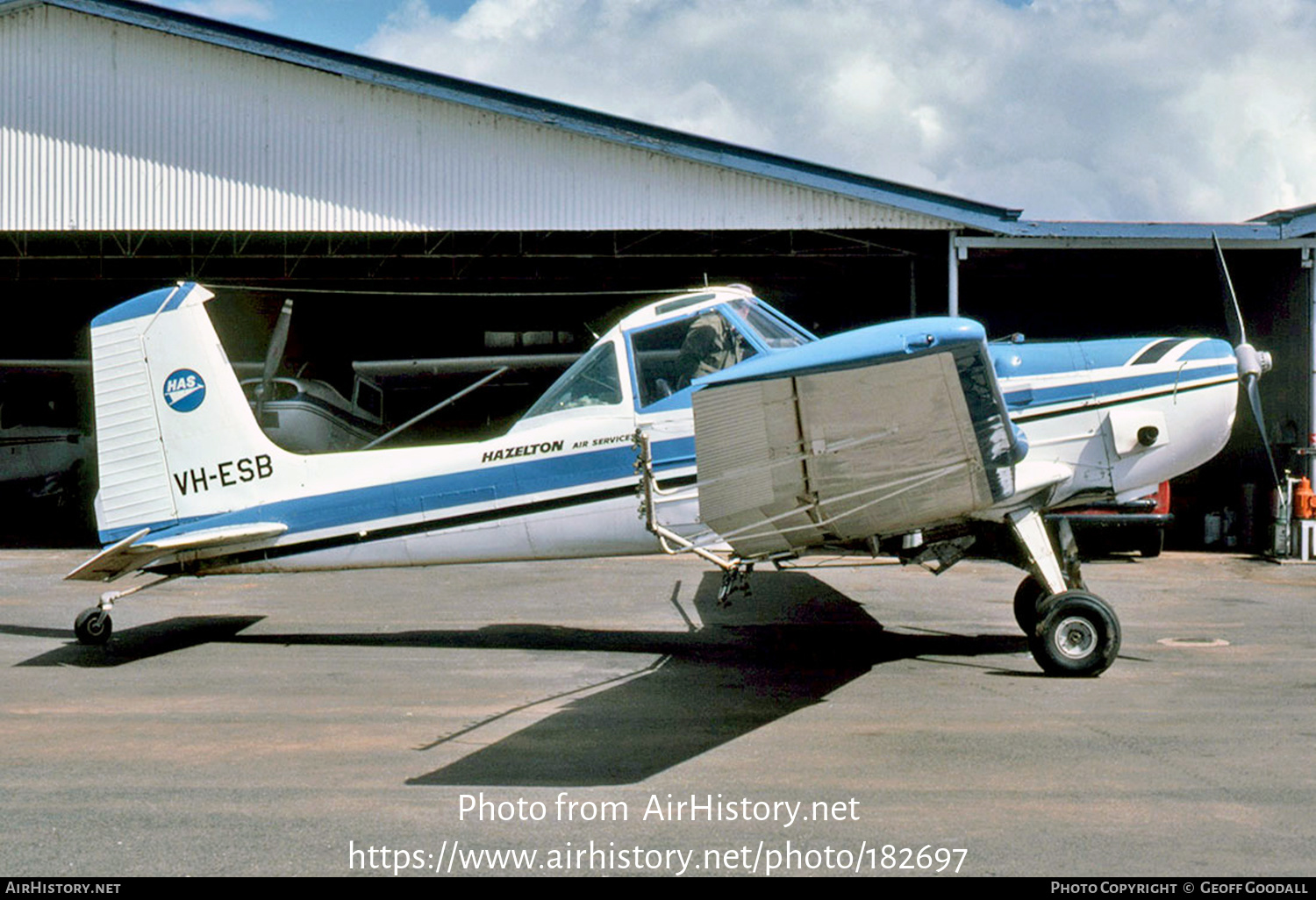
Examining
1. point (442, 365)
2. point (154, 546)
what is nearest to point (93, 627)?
point (154, 546)

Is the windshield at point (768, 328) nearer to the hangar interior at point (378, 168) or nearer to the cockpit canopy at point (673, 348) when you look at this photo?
the cockpit canopy at point (673, 348)

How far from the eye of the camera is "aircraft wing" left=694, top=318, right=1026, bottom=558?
5.46 meters

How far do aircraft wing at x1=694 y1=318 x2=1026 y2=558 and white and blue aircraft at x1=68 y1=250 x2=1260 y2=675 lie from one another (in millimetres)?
25

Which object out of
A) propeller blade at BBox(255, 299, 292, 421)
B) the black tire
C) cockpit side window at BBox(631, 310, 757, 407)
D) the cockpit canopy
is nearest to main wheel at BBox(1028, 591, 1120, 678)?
the black tire

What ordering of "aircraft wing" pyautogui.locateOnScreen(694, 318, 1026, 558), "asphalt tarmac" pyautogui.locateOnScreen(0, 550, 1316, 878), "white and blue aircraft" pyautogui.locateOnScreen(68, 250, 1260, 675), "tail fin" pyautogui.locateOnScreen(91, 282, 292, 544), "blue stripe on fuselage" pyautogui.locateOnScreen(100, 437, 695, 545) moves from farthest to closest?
"tail fin" pyautogui.locateOnScreen(91, 282, 292, 544)
"blue stripe on fuselage" pyautogui.locateOnScreen(100, 437, 695, 545)
"white and blue aircraft" pyautogui.locateOnScreen(68, 250, 1260, 675)
"aircraft wing" pyautogui.locateOnScreen(694, 318, 1026, 558)
"asphalt tarmac" pyautogui.locateOnScreen(0, 550, 1316, 878)

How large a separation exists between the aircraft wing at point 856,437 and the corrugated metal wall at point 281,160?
29.6 feet

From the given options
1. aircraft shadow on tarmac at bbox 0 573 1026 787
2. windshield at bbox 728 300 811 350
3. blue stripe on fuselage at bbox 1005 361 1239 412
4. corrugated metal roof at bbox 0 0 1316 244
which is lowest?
aircraft shadow on tarmac at bbox 0 573 1026 787

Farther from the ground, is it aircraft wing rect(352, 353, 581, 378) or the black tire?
aircraft wing rect(352, 353, 581, 378)

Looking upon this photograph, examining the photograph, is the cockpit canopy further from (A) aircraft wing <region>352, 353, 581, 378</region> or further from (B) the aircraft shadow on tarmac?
(A) aircraft wing <region>352, 353, 581, 378</region>

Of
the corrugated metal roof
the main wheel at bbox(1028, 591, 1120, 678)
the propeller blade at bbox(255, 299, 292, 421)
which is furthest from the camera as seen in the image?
the propeller blade at bbox(255, 299, 292, 421)

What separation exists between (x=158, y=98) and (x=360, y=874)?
44.2 feet

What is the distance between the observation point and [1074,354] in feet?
24.7

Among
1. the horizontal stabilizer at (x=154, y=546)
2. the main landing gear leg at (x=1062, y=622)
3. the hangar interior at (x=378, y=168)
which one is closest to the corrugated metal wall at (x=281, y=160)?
the hangar interior at (x=378, y=168)
